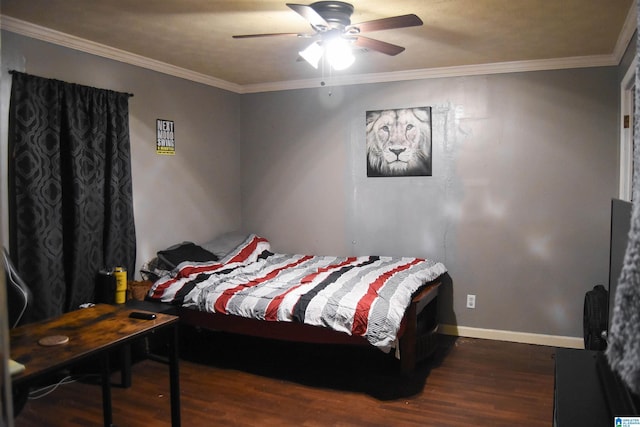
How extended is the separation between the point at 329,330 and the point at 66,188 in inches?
80.4

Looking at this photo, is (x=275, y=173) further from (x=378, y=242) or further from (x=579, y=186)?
(x=579, y=186)

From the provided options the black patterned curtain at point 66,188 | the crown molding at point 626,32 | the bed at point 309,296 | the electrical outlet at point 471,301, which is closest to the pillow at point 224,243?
the bed at point 309,296

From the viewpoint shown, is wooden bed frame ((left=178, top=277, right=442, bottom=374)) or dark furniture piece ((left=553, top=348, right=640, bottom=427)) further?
wooden bed frame ((left=178, top=277, right=442, bottom=374))

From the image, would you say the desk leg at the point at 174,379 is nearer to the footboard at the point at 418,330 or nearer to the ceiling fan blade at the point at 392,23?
the footboard at the point at 418,330

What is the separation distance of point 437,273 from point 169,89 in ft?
9.16

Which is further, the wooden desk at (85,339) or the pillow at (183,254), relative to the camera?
the pillow at (183,254)

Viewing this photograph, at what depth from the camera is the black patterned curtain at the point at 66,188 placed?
10.0 ft

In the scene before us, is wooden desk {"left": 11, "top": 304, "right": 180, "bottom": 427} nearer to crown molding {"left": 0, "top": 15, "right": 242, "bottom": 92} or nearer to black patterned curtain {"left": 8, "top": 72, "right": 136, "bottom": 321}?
black patterned curtain {"left": 8, "top": 72, "right": 136, "bottom": 321}

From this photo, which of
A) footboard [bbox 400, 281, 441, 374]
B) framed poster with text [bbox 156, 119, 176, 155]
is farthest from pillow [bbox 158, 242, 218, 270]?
footboard [bbox 400, 281, 441, 374]

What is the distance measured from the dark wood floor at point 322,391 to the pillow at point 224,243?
0.90m

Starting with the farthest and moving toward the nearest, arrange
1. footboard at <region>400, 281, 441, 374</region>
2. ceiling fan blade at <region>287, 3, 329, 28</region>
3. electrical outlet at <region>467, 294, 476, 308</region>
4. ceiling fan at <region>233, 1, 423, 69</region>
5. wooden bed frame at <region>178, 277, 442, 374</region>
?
1. electrical outlet at <region>467, 294, 476, 308</region>
2. footboard at <region>400, 281, 441, 374</region>
3. wooden bed frame at <region>178, 277, 442, 374</region>
4. ceiling fan at <region>233, 1, 423, 69</region>
5. ceiling fan blade at <region>287, 3, 329, 28</region>

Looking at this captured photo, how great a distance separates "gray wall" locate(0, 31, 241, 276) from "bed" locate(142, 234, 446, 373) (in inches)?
12.5

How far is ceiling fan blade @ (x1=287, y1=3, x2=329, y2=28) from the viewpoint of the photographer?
230 centimetres

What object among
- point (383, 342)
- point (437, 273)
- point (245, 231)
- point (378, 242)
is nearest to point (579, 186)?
point (437, 273)
